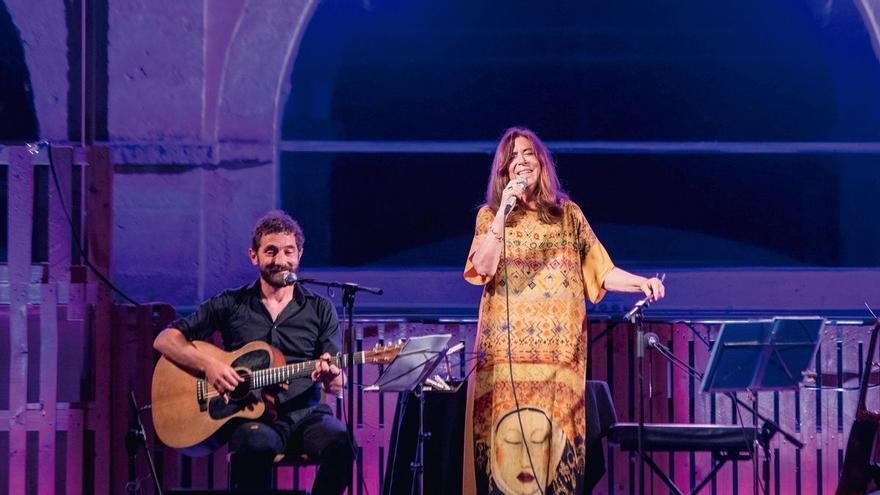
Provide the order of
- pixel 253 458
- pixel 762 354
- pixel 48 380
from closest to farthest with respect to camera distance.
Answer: pixel 762 354
pixel 253 458
pixel 48 380

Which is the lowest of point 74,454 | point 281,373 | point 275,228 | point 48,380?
point 74,454

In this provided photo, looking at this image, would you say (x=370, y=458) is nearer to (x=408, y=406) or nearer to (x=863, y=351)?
(x=408, y=406)

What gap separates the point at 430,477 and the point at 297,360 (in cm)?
97

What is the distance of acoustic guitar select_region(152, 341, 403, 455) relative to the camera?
541 cm

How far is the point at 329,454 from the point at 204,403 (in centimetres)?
70

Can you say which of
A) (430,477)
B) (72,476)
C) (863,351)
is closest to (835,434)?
(863,351)

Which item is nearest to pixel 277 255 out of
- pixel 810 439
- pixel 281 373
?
pixel 281 373

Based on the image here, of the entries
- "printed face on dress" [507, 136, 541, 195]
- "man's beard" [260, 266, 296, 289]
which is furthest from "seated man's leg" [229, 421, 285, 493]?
"printed face on dress" [507, 136, 541, 195]

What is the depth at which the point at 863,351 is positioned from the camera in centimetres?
650

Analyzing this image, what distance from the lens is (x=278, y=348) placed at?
5.59 meters

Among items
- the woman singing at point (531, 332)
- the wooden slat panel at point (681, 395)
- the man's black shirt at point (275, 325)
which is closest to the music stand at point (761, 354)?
the woman singing at point (531, 332)

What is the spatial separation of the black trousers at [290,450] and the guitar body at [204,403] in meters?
0.09

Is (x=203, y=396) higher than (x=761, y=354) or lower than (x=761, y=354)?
lower

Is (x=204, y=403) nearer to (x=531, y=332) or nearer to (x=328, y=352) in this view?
(x=328, y=352)
